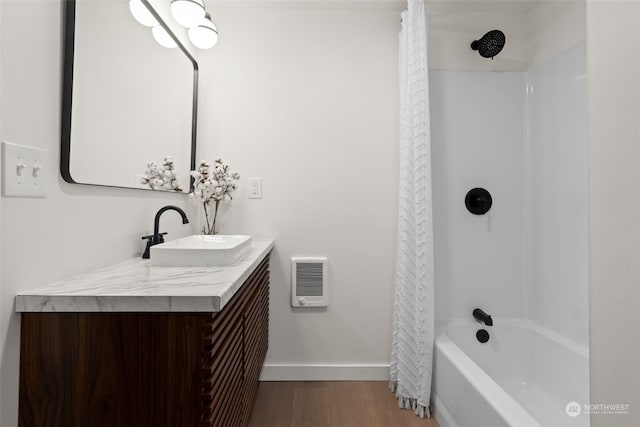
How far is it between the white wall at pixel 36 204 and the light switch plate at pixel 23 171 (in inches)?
0.9

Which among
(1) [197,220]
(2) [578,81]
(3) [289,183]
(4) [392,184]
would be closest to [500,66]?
(2) [578,81]

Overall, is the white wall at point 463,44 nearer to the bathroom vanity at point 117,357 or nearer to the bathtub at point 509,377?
the bathtub at point 509,377

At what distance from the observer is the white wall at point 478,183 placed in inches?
84.1

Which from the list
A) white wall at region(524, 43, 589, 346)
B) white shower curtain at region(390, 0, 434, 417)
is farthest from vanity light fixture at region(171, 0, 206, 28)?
white wall at region(524, 43, 589, 346)

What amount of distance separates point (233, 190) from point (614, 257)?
177 cm

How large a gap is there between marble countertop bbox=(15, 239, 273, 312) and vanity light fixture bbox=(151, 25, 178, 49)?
47.0 inches

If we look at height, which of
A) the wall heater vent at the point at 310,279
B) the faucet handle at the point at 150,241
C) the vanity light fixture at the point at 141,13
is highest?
the vanity light fixture at the point at 141,13

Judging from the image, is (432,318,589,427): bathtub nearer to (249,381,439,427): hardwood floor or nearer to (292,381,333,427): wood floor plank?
(249,381,439,427): hardwood floor

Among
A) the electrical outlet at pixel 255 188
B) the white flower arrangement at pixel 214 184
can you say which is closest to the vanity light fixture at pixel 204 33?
the white flower arrangement at pixel 214 184

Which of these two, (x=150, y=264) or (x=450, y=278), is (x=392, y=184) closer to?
(x=450, y=278)

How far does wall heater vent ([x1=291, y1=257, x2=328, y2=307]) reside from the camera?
2090mm

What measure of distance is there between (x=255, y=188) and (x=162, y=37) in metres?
0.92

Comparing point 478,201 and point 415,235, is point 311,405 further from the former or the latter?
point 478,201

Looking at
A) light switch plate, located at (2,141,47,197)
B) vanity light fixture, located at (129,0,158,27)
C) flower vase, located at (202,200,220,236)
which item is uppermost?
vanity light fixture, located at (129,0,158,27)
